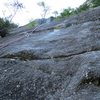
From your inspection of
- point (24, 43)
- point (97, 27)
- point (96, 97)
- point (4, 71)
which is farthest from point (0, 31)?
point (96, 97)

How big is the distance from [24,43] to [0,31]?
3186mm

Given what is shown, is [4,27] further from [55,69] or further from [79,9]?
[55,69]

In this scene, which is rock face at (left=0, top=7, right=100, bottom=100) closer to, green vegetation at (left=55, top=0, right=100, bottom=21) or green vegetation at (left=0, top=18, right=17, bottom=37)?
green vegetation at (left=0, top=18, right=17, bottom=37)

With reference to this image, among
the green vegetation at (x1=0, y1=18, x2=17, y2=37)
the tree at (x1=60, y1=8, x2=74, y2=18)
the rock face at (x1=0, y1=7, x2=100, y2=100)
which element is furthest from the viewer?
the tree at (x1=60, y1=8, x2=74, y2=18)

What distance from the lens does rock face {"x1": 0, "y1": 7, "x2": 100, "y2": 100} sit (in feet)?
12.7

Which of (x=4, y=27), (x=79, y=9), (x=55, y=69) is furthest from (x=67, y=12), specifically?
(x=55, y=69)

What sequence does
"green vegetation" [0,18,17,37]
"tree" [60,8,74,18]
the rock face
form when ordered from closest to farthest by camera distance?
the rock face < "green vegetation" [0,18,17,37] < "tree" [60,8,74,18]

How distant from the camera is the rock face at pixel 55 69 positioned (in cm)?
388

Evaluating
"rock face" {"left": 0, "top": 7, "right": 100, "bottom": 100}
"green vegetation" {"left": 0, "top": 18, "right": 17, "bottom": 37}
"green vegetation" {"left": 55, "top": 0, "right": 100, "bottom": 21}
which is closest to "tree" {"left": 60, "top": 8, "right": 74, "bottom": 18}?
"green vegetation" {"left": 55, "top": 0, "right": 100, "bottom": 21}

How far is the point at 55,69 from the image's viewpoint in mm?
4586

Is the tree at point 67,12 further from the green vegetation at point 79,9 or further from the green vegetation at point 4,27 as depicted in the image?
the green vegetation at point 4,27

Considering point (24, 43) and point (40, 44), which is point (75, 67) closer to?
point (40, 44)

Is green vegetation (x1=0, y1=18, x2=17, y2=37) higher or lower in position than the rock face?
higher

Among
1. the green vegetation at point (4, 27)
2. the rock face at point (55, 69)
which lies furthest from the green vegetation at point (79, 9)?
the rock face at point (55, 69)
